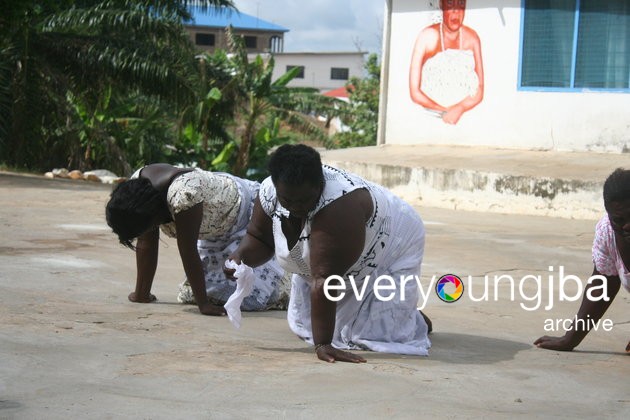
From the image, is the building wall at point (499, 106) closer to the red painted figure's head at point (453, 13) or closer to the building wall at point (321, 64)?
the red painted figure's head at point (453, 13)

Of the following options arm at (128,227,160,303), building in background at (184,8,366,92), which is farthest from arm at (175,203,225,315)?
building in background at (184,8,366,92)

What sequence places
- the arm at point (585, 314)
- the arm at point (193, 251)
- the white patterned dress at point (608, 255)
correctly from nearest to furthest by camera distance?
the white patterned dress at point (608, 255)
the arm at point (585, 314)
the arm at point (193, 251)

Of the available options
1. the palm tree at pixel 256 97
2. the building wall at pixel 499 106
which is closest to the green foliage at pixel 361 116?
the palm tree at pixel 256 97

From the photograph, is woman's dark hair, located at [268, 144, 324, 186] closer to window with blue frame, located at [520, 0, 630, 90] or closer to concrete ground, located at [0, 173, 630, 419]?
concrete ground, located at [0, 173, 630, 419]

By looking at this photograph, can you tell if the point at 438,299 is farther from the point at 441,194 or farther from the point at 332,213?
the point at 441,194

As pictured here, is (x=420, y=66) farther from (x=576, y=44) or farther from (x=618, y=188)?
(x=618, y=188)

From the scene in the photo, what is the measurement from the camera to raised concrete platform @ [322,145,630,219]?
1155 centimetres

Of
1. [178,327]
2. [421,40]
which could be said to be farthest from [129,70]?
[178,327]

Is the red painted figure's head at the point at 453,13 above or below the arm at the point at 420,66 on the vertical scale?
above

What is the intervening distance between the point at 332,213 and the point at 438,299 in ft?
9.28

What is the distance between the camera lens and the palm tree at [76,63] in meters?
17.3

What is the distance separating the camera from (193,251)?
5.57 meters

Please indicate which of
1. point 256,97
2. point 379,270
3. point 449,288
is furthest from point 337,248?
point 256,97

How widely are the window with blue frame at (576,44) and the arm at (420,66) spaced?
5.00 feet
